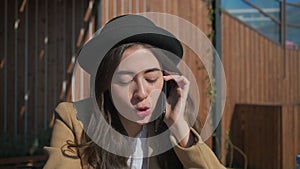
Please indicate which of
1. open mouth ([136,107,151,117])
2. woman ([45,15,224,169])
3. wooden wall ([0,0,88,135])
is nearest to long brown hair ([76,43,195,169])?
woman ([45,15,224,169])

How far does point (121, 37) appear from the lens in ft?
3.55

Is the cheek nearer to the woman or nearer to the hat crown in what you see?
the woman

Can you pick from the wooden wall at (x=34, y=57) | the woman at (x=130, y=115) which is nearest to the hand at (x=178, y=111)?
the woman at (x=130, y=115)

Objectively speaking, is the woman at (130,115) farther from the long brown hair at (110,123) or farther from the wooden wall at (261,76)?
the wooden wall at (261,76)

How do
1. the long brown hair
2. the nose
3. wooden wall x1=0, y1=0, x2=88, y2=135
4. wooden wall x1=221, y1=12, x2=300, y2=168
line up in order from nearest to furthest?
the nose → the long brown hair → wooden wall x1=0, y1=0, x2=88, y2=135 → wooden wall x1=221, y1=12, x2=300, y2=168

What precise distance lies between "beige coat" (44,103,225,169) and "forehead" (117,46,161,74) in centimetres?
22

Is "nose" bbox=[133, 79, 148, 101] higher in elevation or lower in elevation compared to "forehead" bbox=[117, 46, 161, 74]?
lower

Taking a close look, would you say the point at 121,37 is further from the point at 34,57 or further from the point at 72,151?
the point at 34,57

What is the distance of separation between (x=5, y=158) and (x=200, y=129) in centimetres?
293

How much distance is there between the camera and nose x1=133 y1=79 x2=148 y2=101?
98 cm

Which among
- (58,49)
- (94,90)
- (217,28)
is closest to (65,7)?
(58,49)

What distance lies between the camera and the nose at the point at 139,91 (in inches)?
38.5

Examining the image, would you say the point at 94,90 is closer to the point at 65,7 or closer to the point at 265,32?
the point at 65,7

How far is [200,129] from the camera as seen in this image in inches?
47.8
